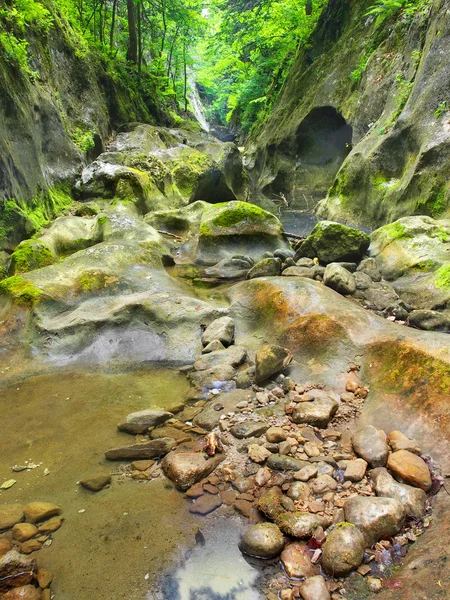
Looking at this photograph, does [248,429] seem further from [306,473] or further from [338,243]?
[338,243]

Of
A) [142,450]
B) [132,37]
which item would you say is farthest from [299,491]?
[132,37]

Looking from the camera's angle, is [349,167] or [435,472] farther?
[349,167]

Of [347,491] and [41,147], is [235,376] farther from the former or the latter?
[41,147]

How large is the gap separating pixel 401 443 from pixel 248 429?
1363 mm

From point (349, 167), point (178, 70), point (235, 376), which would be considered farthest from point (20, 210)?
point (178, 70)

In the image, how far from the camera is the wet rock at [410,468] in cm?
287

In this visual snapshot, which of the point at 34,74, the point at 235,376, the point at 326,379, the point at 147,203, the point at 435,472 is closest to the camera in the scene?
the point at 435,472

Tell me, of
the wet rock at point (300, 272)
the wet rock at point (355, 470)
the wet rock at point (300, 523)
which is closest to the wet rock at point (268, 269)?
the wet rock at point (300, 272)

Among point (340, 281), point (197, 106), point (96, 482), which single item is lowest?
point (96, 482)

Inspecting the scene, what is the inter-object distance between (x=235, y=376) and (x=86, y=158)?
35.1 feet

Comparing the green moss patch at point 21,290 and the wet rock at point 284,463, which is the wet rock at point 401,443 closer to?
the wet rock at point 284,463

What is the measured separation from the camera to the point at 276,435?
12.0ft

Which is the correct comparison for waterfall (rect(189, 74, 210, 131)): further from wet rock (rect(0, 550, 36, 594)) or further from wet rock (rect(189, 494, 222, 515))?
wet rock (rect(0, 550, 36, 594))

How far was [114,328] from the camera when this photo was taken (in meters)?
5.67
